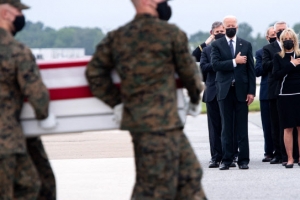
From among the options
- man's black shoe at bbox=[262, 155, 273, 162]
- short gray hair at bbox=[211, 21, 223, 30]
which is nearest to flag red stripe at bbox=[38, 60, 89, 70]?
short gray hair at bbox=[211, 21, 223, 30]

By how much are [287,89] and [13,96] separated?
20.7 ft

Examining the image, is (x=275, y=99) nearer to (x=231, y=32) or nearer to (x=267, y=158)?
(x=267, y=158)

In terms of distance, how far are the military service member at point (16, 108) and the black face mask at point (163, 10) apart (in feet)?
3.05

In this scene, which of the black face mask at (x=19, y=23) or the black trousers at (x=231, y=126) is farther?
the black trousers at (x=231, y=126)

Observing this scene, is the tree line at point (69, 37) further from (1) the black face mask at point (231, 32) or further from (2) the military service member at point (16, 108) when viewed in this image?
(2) the military service member at point (16, 108)

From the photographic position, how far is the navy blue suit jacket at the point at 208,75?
12.8m

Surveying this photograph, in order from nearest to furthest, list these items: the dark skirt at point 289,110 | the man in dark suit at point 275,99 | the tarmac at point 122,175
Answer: the tarmac at point 122,175
the dark skirt at point 289,110
the man in dark suit at point 275,99

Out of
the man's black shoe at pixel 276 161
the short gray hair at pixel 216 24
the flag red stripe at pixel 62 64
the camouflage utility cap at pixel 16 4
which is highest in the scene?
the camouflage utility cap at pixel 16 4

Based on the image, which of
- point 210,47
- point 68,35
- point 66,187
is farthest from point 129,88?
point 68,35

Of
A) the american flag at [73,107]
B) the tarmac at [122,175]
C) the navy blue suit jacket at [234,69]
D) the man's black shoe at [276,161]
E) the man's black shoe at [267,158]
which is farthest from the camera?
the man's black shoe at [267,158]

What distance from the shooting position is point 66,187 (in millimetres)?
10664

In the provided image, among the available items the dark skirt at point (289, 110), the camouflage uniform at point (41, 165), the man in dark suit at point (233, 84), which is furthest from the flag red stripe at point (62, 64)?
the dark skirt at point (289, 110)

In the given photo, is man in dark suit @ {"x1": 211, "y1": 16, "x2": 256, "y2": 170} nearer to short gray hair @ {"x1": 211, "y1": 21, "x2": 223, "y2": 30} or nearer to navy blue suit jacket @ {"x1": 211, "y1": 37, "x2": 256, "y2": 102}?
navy blue suit jacket @ {"x1": 211, "y1": 37, "x2": 256, "y2": 102}

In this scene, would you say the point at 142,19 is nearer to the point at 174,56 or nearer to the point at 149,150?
the point at 174,56
